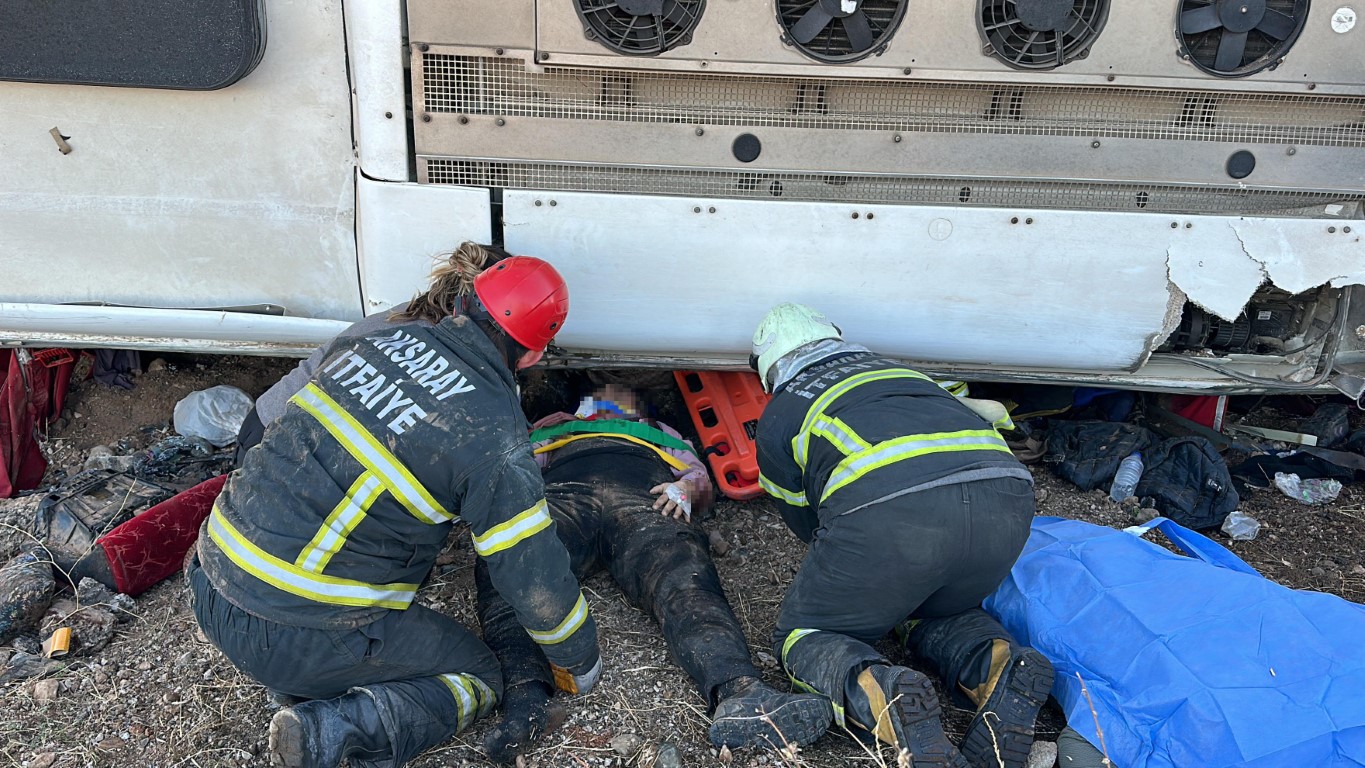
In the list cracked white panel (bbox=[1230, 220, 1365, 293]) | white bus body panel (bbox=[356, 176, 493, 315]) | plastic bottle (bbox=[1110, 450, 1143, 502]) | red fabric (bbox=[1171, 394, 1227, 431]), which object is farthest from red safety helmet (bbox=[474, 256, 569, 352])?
red fabric (bbox=[1171, 394, 1227, 431])

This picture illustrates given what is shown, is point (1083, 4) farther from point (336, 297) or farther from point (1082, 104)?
point (336, 297)

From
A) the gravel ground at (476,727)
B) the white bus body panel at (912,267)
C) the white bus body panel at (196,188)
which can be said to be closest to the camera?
the gravel ground at (476,727)

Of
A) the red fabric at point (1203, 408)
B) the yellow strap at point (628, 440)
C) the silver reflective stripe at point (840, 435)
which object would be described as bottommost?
the red fabric at point (1203, 408)

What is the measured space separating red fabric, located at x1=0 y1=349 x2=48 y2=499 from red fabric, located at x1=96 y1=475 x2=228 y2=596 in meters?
1.17

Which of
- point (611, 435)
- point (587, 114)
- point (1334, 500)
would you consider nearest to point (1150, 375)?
point (1334, 500)

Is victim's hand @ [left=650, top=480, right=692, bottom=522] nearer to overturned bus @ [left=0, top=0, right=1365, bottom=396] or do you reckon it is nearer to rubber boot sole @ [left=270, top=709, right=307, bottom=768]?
overturned bus @ [left=0, top=0, right=1365, bottom=396]

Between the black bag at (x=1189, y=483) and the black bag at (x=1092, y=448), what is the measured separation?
10 centimetres

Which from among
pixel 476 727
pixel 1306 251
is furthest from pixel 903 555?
pixel 1306 251

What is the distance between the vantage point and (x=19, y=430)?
4.14m

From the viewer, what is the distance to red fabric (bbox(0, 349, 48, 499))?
4.09 metres

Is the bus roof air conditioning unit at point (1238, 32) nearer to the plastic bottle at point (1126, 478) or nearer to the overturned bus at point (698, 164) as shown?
the overturned bus at point (698, 164)

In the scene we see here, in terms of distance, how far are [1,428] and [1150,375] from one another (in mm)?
4978

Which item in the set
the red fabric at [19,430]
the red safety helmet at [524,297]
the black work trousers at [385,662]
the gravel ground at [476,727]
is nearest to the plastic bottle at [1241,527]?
the gravel ground at [476,727]

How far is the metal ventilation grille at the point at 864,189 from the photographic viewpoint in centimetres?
316
